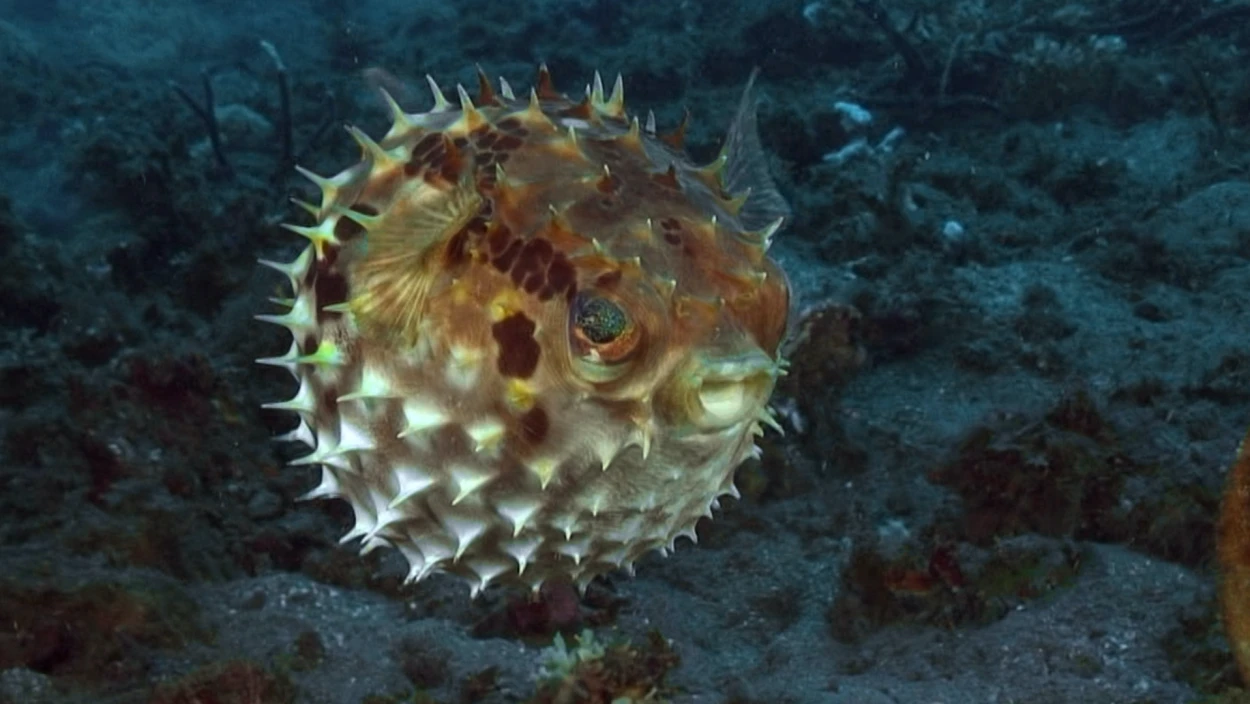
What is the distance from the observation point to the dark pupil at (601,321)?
5.29 ft

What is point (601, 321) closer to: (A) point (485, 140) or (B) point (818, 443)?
(A) point (485, 140)

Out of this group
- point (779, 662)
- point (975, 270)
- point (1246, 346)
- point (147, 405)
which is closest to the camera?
point (779, 662)

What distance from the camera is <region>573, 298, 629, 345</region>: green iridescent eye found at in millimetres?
1612

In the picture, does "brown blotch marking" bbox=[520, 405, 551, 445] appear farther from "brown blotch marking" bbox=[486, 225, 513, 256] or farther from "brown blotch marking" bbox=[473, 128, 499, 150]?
"brown blotch marking" bbox=[473, 128, 499, 150]

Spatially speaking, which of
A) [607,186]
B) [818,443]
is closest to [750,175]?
[607,186]

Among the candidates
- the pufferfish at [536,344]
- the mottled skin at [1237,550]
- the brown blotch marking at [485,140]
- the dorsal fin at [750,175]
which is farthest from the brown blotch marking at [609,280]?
the mottled skin at [1237,550]

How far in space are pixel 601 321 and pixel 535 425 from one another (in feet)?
0.75

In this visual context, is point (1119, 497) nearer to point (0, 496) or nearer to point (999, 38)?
point (0, 496)

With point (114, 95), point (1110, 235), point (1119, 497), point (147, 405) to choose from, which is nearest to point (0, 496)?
point (147, 405)

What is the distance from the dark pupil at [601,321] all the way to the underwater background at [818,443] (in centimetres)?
57

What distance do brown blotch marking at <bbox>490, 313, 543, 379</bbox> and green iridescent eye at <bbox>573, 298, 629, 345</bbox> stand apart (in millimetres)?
101

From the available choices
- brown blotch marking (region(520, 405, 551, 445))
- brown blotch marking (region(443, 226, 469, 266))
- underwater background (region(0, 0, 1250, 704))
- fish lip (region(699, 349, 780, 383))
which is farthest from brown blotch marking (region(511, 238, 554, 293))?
underwater background (region(0, 0, 1250, 704))

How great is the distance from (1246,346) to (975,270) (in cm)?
154

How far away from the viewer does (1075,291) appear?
5562mm
